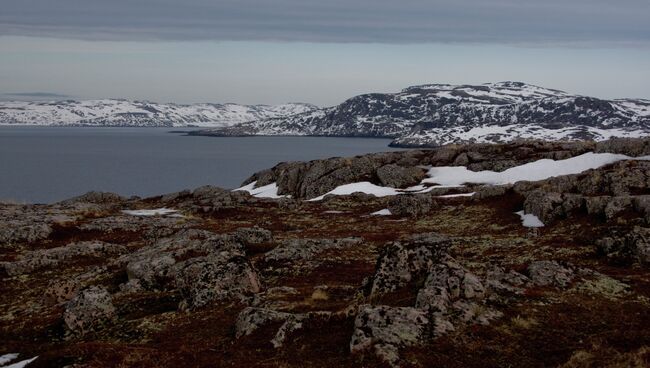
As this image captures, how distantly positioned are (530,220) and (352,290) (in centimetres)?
3180

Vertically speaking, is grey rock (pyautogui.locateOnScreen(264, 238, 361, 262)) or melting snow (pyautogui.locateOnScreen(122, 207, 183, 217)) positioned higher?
grey rock (pyautogui.locateOnScreen(264, 238, 361, 262))

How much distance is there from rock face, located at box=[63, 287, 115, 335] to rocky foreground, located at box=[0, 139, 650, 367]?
0.07m

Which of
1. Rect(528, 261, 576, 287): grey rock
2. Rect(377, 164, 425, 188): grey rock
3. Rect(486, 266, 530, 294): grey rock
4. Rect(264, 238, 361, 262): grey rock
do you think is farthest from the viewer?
Rect(377, 164, 425, 188): grey rock

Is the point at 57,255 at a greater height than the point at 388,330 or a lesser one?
lesser

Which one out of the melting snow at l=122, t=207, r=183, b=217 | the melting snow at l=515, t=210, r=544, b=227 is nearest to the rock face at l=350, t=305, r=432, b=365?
the melting snow at l=515, t=210, r=544, b=227

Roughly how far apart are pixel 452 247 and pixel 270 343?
84.3ft

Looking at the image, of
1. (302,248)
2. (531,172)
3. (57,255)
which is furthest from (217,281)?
(531,172)

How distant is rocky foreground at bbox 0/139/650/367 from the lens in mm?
16562

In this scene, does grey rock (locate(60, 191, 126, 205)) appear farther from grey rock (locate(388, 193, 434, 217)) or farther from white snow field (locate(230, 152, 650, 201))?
grey rock (locate(388, 193, 434, 217))

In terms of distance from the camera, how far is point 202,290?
2575cm

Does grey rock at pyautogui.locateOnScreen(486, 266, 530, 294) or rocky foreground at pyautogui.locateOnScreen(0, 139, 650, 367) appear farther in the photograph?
grey rock at pyautogui.locateOnScreen(486, 266, 530, 294)

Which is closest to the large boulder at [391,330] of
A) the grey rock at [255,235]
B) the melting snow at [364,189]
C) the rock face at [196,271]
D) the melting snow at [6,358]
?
the rock face at [196,271]

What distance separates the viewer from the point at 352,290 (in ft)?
86.3

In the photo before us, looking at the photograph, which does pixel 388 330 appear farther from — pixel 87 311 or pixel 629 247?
pixel 629 247
